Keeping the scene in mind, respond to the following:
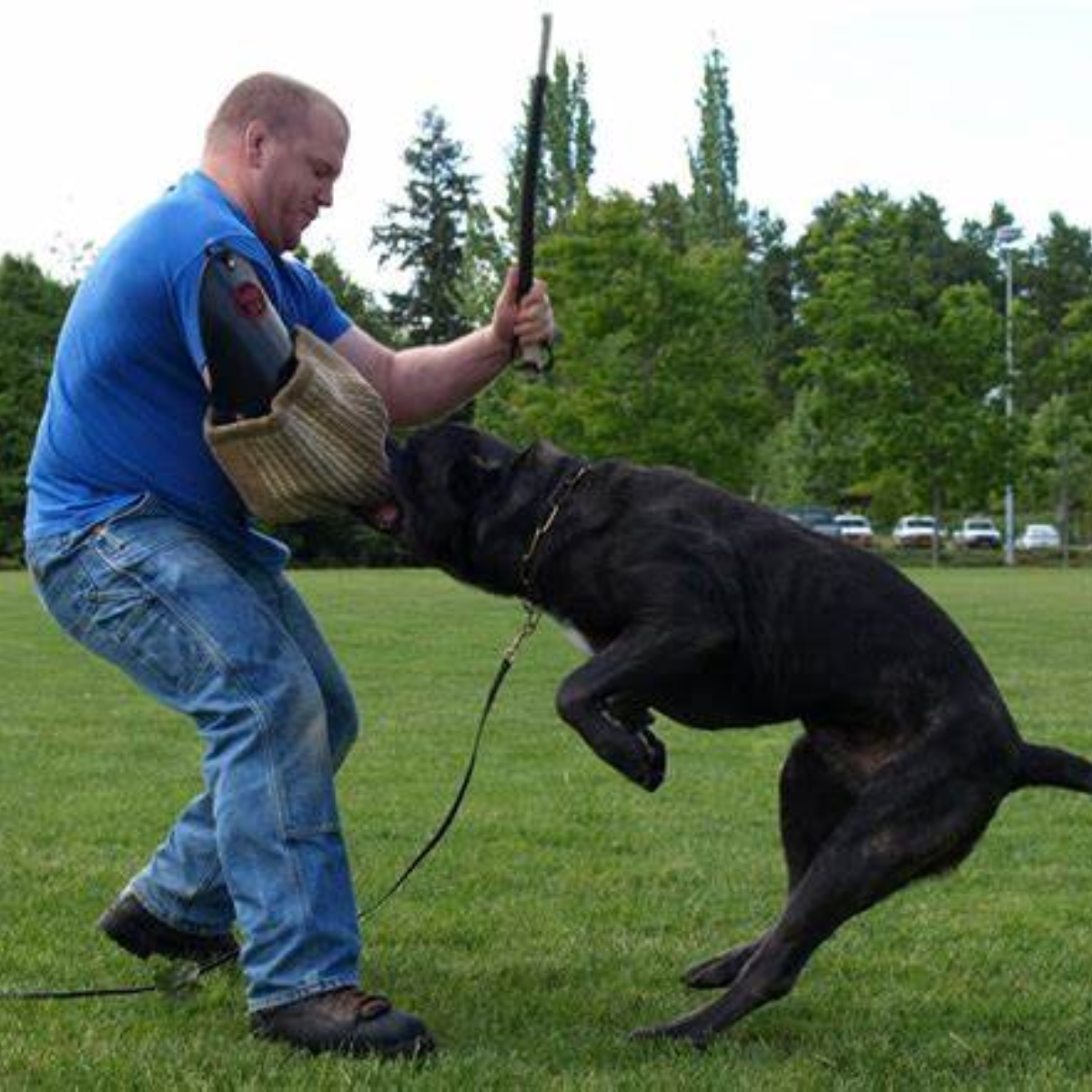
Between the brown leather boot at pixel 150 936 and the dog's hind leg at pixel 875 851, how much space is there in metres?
1.63

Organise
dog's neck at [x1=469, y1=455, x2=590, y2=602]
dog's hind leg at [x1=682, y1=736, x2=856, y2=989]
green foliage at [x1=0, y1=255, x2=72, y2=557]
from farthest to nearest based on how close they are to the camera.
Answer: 1. green foliage at [x1=0, y1=255, x2=72, y2=557]
2. dog's hind leg at [x1=682, y1=736, x2=856, y2=989]
3. dog's neck at [x1=469, y1=455, x2=590, y2=602]

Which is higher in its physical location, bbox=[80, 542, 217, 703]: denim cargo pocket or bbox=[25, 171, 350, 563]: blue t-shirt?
bbox=[25, 171, 350, 563]: blue t-shirt

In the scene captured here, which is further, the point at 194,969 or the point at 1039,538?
the point at 1039,538

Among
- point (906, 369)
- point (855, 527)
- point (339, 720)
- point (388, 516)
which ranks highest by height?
point (906, 369)

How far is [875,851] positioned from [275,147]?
2.21m

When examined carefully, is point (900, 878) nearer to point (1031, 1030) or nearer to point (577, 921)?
point (1031, 1030)

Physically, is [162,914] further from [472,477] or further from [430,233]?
[430,233]

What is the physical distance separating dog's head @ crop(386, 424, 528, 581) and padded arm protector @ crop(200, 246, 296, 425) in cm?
51

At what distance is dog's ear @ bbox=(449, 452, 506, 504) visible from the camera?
449 cm

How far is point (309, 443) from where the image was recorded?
13.8 ft

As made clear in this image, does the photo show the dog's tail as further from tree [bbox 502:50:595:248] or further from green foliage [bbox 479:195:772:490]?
tree [bbox 502:50:595:248]

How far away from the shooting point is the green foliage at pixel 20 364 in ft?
177

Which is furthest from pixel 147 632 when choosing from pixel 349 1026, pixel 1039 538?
pixel 1039 538

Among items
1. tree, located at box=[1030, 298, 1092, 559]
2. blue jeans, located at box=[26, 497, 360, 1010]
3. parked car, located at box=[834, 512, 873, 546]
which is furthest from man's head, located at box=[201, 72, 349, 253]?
parked car, located at box=[834, 512, 873, 546]
